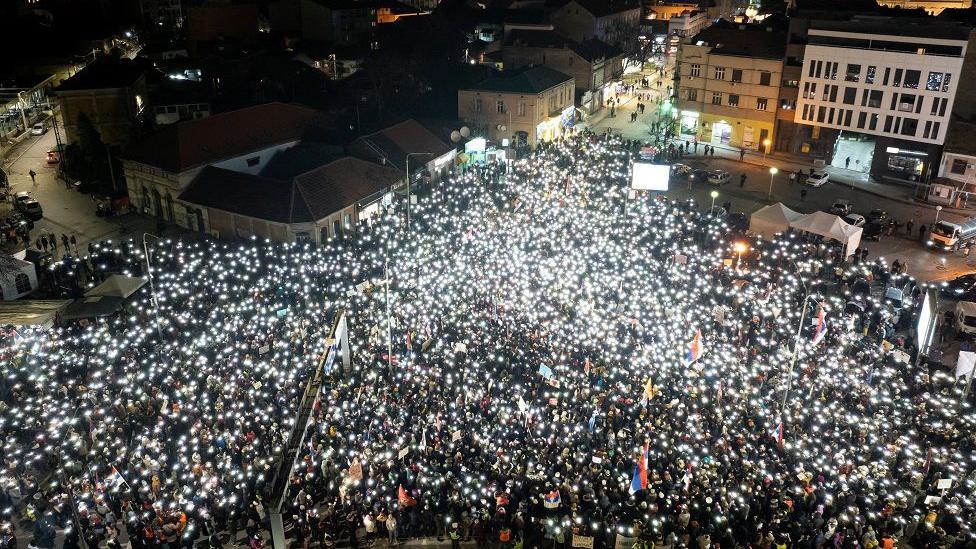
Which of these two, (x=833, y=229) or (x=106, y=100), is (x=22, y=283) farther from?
(x=833, y=229)

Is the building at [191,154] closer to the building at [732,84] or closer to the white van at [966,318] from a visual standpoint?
the building at [732,84]

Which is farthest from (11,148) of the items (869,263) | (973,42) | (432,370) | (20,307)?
(973,42)

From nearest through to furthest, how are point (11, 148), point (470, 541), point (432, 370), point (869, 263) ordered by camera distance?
point (470, 541) < point (432, 370) < point (869, 263) < point (11, 148)

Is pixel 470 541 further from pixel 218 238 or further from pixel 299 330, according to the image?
pixel 218 238

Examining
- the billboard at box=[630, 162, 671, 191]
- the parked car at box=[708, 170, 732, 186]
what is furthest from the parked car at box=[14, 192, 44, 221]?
the parked car at box=[708, 170, 732, 186]

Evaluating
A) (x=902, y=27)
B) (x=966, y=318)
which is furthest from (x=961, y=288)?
(x=902, y=27)

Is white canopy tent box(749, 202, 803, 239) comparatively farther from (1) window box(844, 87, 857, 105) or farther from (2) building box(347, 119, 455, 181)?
(2) building box(347, 119, 455, 181)
